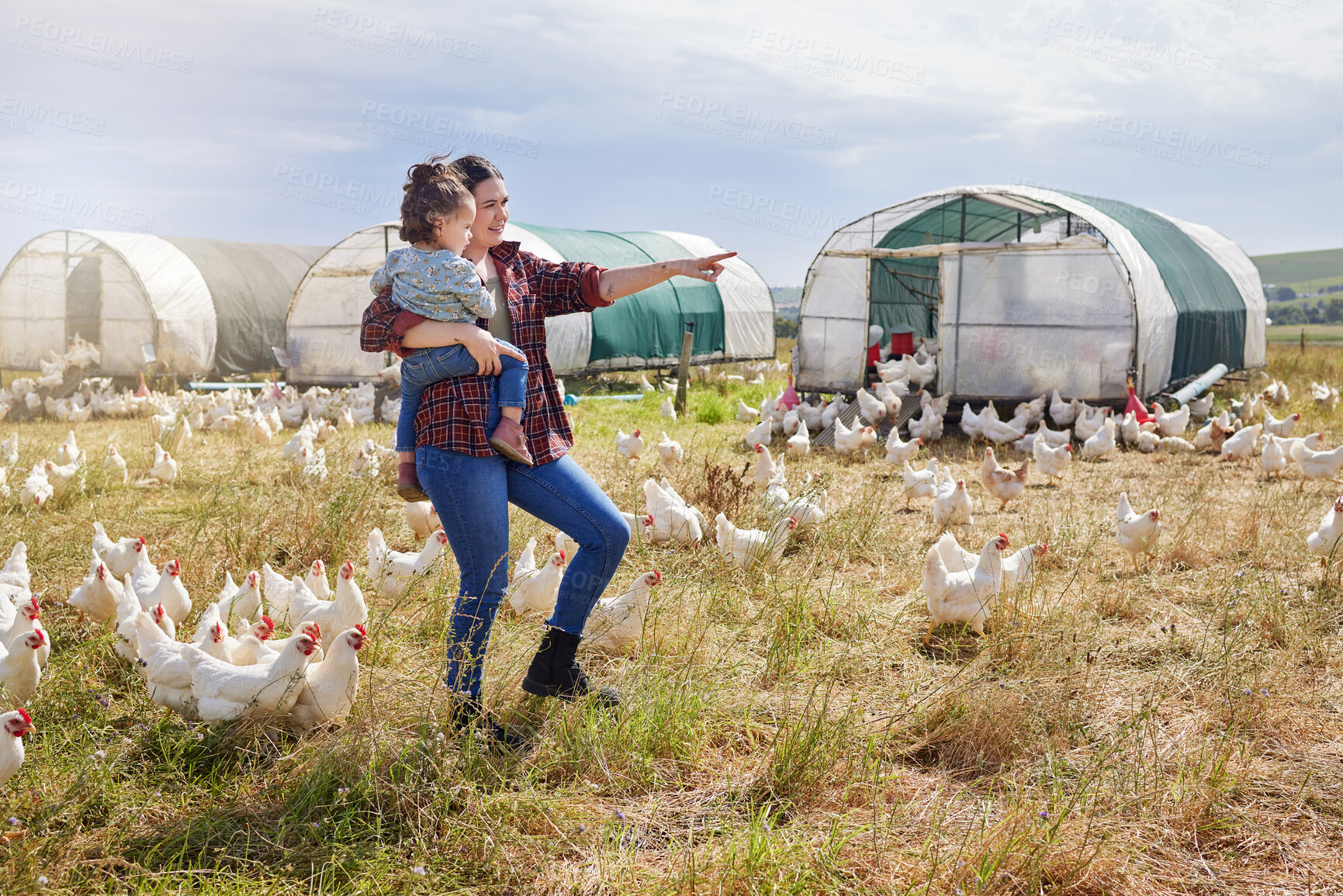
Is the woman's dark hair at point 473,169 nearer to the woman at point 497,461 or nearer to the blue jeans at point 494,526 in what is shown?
the woman at point 497,461

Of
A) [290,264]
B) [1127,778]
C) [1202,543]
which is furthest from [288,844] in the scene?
[290,264]

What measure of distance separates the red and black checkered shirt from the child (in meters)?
0.05

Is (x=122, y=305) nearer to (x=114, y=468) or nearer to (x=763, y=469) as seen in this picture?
(x=114, y=468)

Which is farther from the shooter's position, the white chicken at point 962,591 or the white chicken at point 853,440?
the white chicken at point 853,440

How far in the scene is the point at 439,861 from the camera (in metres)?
2.44

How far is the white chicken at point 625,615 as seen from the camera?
383 cm

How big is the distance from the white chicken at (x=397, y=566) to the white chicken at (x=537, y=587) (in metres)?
0.42

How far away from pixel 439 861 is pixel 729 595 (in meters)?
2.34

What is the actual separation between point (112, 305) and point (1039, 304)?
15494 millimetres

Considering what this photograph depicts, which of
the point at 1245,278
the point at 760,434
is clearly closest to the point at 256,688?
the point at 760,434

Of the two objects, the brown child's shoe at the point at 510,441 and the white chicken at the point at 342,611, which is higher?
the brown child's shoe at the point at 510,441

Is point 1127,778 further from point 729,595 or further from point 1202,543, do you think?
point 1202,543

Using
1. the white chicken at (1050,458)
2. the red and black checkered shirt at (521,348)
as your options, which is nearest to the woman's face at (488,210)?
the red and black checkered shirt at (521,348)

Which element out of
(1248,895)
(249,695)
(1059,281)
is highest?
(1059,281)
